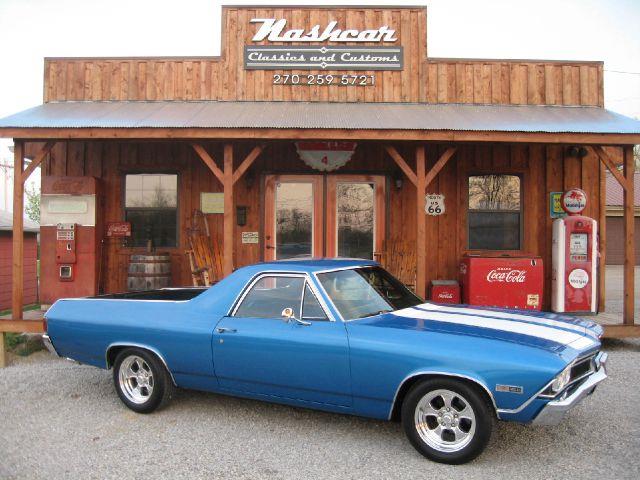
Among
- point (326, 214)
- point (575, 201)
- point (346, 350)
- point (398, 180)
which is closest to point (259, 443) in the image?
point (346, 350)

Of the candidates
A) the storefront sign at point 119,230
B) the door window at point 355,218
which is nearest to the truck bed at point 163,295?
the storefront sign at point 119,230

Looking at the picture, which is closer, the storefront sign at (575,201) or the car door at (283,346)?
the car door at (283,346)

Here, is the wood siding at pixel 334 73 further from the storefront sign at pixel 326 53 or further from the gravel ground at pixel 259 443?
the gravel ground at pixel 259 443

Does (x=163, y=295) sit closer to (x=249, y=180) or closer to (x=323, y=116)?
(x=323, y=116)

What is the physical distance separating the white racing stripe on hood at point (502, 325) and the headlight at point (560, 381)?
263 millimetres

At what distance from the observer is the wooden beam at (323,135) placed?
6.91 m

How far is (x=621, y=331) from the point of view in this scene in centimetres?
677

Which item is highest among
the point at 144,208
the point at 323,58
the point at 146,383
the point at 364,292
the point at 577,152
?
the point at 323,58

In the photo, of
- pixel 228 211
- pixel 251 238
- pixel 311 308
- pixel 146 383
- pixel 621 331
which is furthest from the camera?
pixel 251 238

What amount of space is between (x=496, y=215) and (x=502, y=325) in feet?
18.9

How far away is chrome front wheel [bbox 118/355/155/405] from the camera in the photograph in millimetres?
4531

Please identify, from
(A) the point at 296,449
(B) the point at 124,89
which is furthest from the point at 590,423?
(B) the point at 124,89

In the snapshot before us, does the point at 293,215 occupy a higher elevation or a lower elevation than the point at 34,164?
lower

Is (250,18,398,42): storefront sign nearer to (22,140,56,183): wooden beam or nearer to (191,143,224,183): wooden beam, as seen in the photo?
(191,143,224,183): wooden beam
